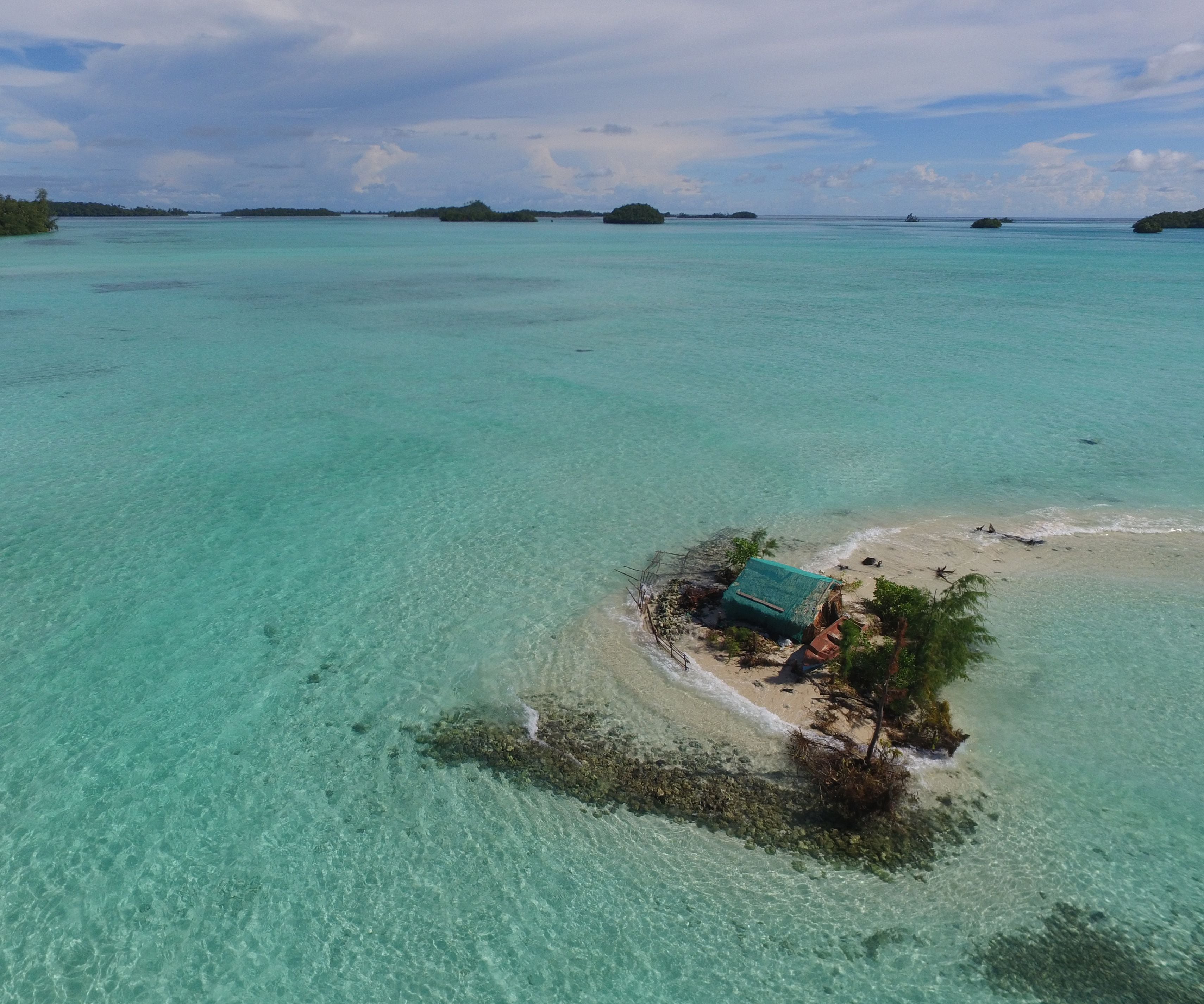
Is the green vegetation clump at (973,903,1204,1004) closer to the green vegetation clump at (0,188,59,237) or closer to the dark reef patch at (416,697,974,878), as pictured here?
the dark reef patch at (416,697,974,878)

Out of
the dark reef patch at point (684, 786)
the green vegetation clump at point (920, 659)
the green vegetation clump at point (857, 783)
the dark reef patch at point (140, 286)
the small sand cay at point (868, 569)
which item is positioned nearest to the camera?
the dark reef patch at point (684, 786)

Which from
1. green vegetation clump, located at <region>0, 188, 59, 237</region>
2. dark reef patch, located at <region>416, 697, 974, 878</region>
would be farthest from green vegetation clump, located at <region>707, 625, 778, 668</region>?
green vegetation clump, located at <region>0, 188, 59, 237</region>

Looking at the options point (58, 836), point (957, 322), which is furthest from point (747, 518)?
point (957, 322)

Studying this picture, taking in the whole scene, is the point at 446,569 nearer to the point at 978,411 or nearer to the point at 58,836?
the point at 58,836

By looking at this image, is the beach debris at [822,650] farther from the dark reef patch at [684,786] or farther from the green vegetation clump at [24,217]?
the green vegetation clump at [24,217]

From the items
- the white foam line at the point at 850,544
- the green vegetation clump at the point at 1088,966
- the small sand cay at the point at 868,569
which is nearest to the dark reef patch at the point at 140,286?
the small sand cay at the point at 868,569
